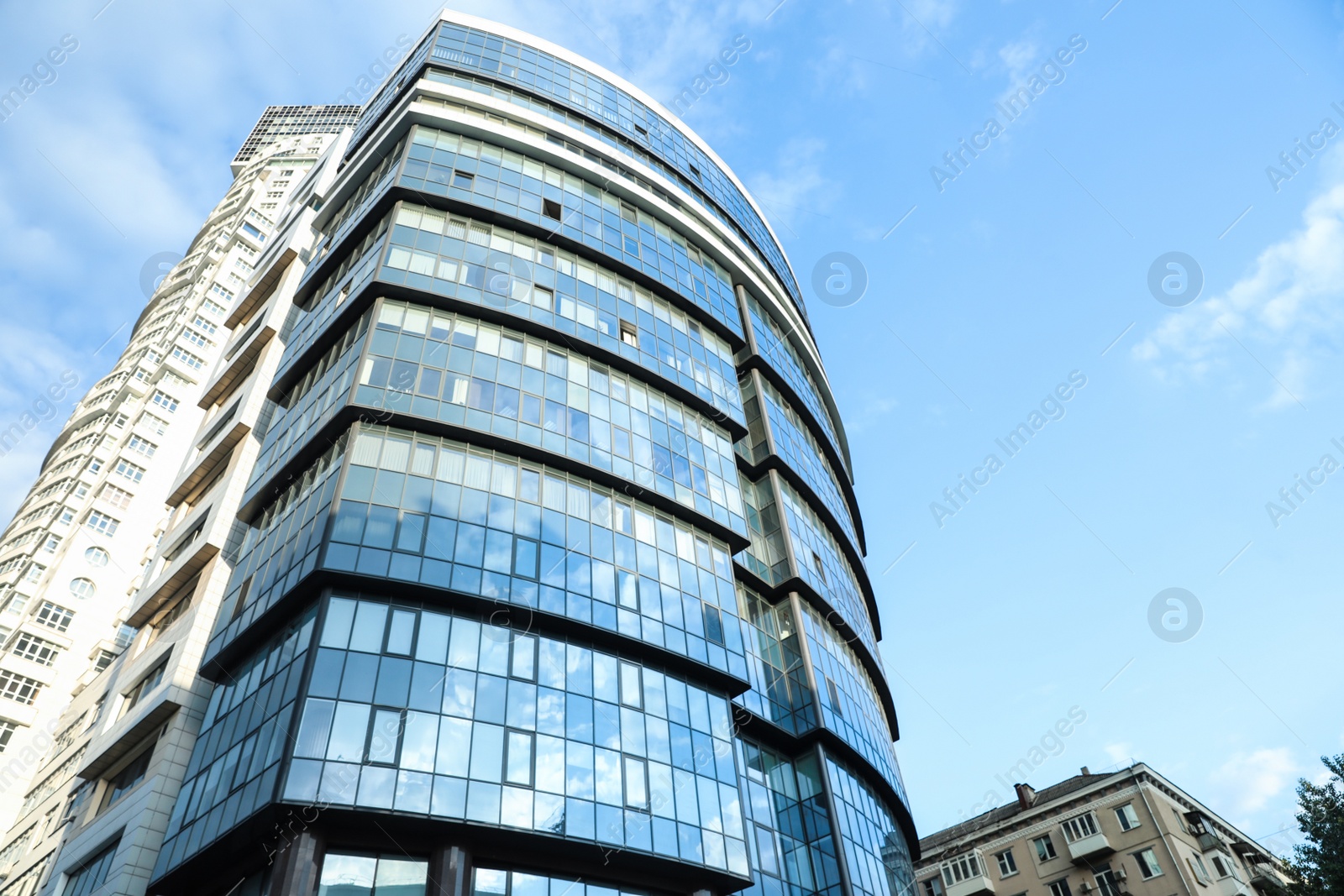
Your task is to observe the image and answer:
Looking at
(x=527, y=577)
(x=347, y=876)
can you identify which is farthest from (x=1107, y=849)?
(x=347, y=876)

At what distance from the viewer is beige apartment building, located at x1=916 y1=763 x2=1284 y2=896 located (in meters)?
43.3

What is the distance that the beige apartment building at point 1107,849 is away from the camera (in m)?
43.3

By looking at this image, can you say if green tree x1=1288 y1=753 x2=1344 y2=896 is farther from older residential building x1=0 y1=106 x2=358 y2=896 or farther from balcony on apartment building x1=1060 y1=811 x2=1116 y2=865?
older residential building x1=0 y1=106 x2=358 y2=896

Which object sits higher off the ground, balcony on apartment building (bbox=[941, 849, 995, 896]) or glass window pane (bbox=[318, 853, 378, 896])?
balcony on apartment building (bbox=[941, 849, 995, 896])

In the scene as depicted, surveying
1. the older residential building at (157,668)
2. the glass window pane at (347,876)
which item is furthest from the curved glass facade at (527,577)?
the older residential building at (157,668)

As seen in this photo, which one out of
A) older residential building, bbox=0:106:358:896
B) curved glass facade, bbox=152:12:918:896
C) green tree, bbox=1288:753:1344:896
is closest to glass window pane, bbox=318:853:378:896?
curved glass facade, bbox=152:12:918:896

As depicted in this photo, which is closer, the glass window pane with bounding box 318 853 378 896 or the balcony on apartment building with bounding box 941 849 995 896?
the glass window pane with bounding box 318 853 378 896

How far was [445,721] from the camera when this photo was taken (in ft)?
75.2

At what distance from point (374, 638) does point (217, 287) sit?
57.6m

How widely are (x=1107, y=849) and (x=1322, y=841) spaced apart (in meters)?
15.0

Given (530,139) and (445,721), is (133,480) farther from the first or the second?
(445,721)

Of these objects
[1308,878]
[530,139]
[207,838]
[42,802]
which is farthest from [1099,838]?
[42,802]

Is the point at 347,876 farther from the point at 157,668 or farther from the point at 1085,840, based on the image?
the point at 1085,840

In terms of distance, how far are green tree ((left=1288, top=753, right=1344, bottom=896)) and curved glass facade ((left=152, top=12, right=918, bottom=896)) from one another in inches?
567
